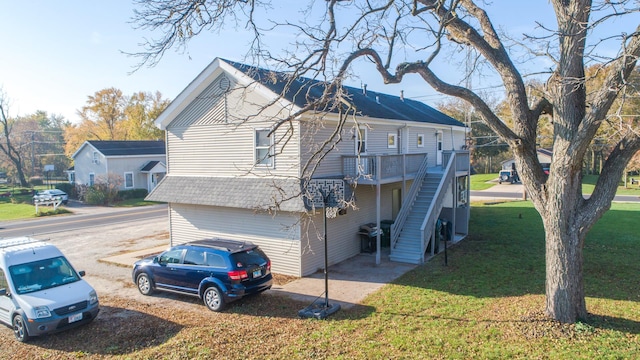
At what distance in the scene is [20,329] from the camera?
30.4 ft

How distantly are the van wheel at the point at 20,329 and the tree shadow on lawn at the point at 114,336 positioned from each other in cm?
19

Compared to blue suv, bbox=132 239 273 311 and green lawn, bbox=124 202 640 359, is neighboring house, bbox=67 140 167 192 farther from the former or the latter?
green lawn, bbox=124 202 640 359

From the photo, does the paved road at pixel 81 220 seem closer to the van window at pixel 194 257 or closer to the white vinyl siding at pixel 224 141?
the white vinyl siding at pixel 224 141

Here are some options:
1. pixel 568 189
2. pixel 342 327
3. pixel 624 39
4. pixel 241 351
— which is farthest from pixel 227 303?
pixel 624 39

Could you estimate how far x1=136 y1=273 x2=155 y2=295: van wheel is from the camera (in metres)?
12.2

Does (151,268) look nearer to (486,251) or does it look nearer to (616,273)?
(486,251)

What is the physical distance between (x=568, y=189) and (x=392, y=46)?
15.4ft

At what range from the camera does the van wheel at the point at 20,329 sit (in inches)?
361

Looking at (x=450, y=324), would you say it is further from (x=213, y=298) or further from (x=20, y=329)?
(x=20, y=329)

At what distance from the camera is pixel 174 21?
952cm

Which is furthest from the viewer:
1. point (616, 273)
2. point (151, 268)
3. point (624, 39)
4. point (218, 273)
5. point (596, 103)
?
point (616, 273)

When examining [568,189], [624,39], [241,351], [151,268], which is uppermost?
[624,39]

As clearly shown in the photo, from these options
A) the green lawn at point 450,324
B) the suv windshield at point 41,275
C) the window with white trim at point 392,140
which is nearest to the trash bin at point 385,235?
the green lawn at point 450,324

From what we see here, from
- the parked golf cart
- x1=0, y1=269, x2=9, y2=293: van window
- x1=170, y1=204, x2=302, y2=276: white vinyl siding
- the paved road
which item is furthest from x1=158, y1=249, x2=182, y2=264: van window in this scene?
the parked golf cart
